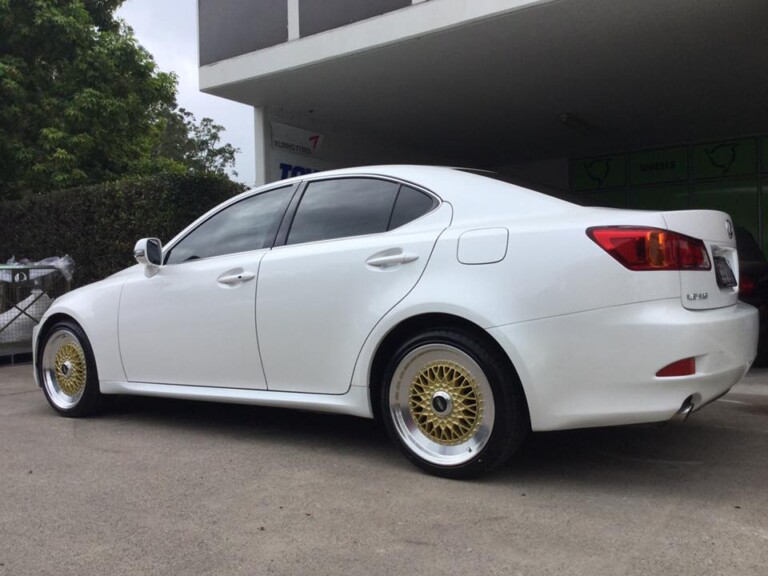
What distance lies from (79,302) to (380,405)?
2666 mm

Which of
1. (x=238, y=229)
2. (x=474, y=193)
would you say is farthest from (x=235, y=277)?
(x=474, y=193)

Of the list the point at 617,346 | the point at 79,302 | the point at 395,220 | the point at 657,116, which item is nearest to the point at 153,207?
the point at 79,302

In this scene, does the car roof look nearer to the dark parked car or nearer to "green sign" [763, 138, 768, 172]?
the dark parked car

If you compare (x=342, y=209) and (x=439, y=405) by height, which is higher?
(x=342, y=209)

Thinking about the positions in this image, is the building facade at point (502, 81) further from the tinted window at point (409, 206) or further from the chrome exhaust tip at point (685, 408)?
the chrome exhaust tip at point (685, 408)

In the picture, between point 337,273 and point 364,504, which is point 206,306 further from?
point 364,504

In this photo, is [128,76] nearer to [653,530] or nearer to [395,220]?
[395,220]

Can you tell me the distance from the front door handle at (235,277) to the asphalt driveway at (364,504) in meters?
1.02

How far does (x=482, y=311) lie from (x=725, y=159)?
488 inches

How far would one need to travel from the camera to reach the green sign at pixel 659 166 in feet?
46.2

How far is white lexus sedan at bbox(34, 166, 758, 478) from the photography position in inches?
120

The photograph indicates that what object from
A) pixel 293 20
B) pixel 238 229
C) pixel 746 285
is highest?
pixel 293 20

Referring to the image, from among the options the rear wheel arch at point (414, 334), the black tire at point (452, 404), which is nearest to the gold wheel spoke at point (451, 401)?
the black tire at point (452, 404)

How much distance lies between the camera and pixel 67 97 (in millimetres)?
13148
